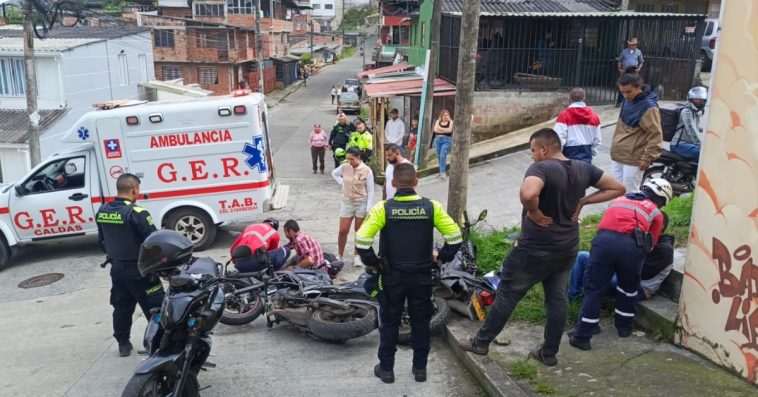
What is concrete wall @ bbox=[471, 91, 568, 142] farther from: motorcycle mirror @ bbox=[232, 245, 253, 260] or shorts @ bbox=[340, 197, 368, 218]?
motorcycle mirror @ bbox=[232, 245, 253, 260]

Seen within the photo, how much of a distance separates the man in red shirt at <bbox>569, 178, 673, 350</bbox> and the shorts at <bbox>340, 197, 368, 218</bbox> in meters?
4.01

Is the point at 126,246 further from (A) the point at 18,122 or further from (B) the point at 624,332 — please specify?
(A) the point at 18,122

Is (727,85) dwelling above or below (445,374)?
above

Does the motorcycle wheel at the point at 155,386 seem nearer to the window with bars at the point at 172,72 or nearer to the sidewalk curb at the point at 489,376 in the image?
the sidewalk curb at the point at 489,376

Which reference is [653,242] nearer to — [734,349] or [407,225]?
[734,349]

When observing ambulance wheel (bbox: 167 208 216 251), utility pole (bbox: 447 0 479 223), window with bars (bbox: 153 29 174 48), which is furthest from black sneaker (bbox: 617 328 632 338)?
window with bars (bbox: 153 29 174 48)

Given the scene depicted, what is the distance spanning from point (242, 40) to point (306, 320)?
42.8 metres

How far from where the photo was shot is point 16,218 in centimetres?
941

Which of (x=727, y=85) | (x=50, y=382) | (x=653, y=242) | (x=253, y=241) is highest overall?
(x=727, y=85)

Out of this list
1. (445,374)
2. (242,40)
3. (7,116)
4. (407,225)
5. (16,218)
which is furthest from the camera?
(242,40)

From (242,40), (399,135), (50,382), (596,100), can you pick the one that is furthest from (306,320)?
(242,40)

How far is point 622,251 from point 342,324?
2.47 m

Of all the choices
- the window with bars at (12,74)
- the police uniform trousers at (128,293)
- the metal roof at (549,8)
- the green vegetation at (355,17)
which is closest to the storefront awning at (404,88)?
the metal roof at (549,8)

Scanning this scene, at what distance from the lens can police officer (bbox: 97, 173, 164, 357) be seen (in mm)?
5434
